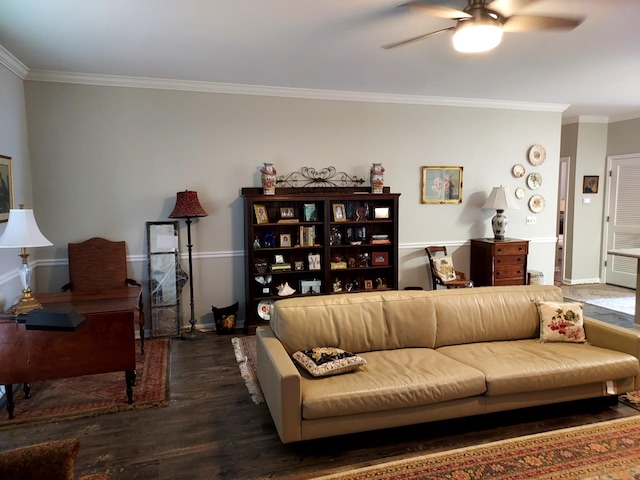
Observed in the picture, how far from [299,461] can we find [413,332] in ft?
3.81

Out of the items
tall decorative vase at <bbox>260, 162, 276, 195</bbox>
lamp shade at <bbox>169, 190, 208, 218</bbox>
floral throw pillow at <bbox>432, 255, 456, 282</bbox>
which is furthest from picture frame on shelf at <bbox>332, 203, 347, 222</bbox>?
lamp shade at <bbox>169, 190, 208, 218</bbox>

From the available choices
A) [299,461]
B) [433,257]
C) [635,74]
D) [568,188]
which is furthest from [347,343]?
[568,188]

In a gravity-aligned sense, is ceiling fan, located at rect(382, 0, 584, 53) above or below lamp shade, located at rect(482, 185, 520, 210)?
above

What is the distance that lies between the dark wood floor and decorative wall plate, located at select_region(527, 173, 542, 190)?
3.65 metres

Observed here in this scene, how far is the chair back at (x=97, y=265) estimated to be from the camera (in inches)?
170

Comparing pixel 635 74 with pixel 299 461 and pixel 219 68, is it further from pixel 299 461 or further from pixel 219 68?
pixel 299 461

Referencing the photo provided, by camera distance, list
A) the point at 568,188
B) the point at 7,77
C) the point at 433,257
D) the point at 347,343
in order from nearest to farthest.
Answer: the point at 347,343 → the point at 7,77 → the point at 433,257 → the point at 568,188

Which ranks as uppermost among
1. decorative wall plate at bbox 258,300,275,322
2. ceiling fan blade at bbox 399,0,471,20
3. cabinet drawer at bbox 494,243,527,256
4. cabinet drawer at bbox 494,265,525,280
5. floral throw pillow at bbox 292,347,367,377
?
ceiling fan blade at bbox 399,0,471,20

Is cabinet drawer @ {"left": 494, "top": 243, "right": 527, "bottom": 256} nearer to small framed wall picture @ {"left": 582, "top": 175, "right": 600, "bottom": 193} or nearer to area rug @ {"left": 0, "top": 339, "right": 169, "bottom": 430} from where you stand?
small framed wall picture @ {"left": 582, "top": 175, "right": 600, "bottom": 193}

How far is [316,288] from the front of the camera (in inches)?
196

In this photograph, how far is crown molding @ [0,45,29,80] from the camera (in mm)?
3580

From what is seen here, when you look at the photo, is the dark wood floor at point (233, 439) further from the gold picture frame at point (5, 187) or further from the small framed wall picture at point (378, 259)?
the small framed wall picture at point (378, 259)

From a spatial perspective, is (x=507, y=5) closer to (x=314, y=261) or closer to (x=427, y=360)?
(x=427, y=360)

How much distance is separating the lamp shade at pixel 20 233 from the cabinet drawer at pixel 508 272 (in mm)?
4770
